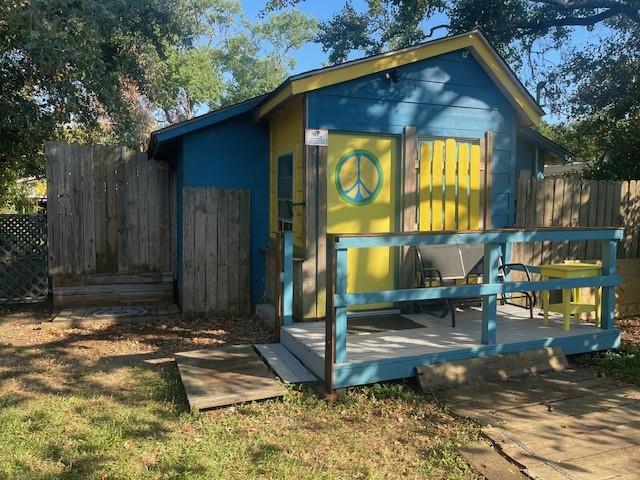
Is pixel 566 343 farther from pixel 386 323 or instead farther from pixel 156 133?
pixel 156 133

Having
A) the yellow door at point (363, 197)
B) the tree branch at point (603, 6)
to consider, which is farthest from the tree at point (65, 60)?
the tree branch at point (603, 6)

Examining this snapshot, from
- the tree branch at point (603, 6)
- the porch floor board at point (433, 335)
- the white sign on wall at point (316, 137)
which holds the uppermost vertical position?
the tree branch at point (603, 6)

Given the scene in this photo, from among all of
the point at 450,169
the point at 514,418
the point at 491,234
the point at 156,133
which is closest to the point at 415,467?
the point at 514,418

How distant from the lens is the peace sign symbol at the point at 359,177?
5.81m

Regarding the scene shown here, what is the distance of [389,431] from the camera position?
3561 millimetres

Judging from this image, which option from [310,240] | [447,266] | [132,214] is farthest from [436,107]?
[132,214]

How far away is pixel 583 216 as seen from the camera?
23.8 feet

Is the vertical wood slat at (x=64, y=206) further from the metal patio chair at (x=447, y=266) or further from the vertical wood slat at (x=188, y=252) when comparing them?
the metal patio chair at (x=447, y=266)

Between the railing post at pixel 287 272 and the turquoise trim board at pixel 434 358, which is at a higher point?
the railing post at pixel 287 272

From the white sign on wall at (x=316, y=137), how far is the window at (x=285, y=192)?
833 mm

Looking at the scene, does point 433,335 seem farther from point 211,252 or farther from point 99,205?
point 99,205

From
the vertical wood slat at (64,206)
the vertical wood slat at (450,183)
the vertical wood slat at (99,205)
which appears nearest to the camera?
the vertical wood slat at (450,183)

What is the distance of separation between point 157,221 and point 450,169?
14.7ft

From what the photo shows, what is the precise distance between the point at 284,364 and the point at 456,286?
5.56 ft
